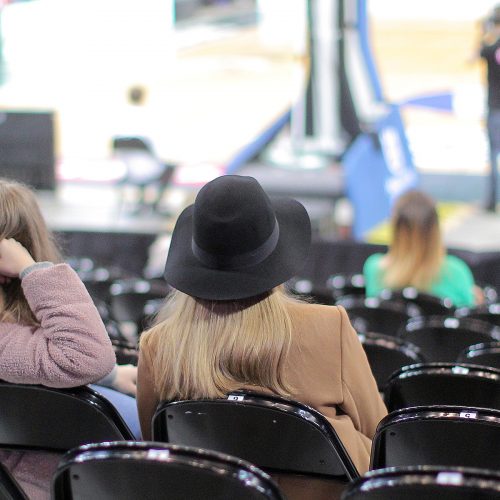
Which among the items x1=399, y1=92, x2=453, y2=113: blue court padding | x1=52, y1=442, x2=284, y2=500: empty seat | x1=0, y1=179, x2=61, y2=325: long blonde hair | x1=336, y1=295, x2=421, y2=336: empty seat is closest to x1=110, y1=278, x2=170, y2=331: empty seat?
x1=336, y1=295, x2=421, y2=336: empty seat

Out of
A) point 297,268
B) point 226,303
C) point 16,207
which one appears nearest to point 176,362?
point 226,303

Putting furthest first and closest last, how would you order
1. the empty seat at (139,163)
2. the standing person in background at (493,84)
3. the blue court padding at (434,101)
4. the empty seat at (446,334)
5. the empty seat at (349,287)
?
1. the blue court padding at (434,101)
2. the empty seat at (139,163)
3. the standing person in background at (493,84)
4. the empty seat at (349,287)
5. the empty seat at (446,334)

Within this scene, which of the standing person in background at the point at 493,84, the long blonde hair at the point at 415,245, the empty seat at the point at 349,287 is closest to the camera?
the long blonde hair at the point at 415,245

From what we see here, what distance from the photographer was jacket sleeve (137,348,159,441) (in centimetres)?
225

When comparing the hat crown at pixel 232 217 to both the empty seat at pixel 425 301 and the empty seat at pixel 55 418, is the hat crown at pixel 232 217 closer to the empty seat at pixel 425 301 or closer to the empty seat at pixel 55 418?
the empty seat at pixel 55 418

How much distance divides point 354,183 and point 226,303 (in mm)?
5291

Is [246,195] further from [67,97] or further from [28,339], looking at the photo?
[67,97]

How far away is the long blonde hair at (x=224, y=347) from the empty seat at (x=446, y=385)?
16.0 inches

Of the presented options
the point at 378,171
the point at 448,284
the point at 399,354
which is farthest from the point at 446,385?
the point at 378,171

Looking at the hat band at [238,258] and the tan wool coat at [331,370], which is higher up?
the hat band at [238,258]

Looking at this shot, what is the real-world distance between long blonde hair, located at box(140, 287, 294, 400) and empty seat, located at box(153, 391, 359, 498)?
0.06 meters

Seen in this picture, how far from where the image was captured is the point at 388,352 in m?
2.97

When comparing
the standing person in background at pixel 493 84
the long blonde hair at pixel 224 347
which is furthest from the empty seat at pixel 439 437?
the standing person in background at pixel 493 84

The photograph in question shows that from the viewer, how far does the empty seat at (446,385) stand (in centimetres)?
235
